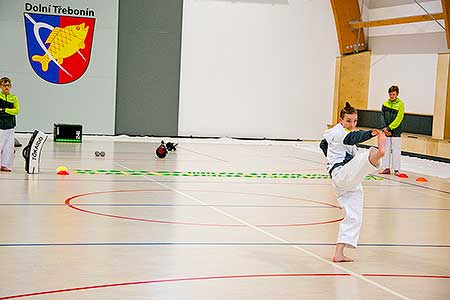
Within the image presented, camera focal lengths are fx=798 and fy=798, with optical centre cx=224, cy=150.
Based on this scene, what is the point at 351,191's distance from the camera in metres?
8.02

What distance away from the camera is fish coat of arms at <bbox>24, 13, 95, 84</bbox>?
26734 mm

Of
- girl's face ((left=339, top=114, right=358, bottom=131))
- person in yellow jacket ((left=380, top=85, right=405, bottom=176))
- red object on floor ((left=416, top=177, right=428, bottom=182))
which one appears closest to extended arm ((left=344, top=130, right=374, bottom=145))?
girl's face ((left=339, top=114, right=358, bottom=131))

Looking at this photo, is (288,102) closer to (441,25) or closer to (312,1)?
(312,1)

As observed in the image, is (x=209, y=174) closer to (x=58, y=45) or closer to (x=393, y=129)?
(x=393, y=129)

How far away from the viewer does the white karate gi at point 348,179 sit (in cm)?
778

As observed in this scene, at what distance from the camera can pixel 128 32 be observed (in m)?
28.2

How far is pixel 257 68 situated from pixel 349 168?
2186 centimetres

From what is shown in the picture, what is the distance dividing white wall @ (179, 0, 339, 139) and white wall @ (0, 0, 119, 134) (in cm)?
276

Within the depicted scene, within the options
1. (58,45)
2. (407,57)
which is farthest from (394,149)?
(58,45)

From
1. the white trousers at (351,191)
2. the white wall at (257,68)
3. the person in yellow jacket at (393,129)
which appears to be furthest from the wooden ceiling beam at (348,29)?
the white trousers at (351,191)

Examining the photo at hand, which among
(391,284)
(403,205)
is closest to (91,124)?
(403,205)

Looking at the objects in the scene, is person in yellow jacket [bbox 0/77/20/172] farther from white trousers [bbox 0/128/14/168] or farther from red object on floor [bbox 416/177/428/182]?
red object on floor [bbox 416/177/428/182]

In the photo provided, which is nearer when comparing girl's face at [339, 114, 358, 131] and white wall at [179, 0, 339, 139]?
girl's face at [339, 114, 358, 131]

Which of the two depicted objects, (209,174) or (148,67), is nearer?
(209,174)
